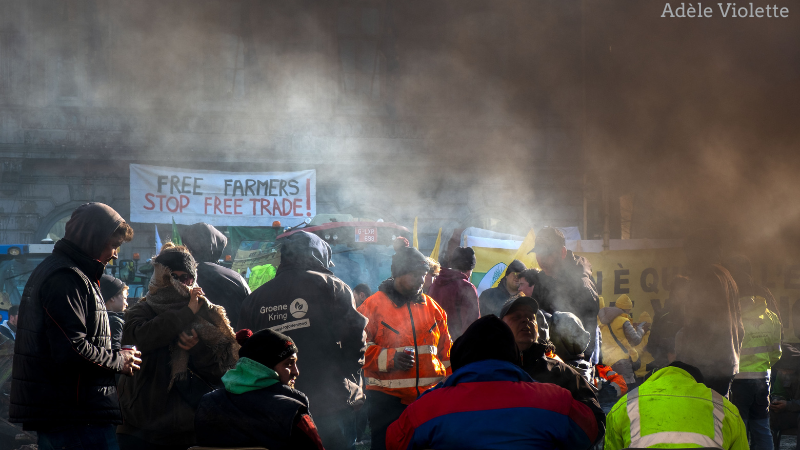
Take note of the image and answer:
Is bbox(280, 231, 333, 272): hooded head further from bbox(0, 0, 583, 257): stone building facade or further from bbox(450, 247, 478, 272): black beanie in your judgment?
bbox(0, 0, 583, 257): stone building facade

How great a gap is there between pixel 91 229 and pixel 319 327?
101 centimetres

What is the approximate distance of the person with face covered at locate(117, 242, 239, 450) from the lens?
225 centimetres

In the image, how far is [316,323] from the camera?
274cm

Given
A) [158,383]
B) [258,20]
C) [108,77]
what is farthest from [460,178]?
[158,383]

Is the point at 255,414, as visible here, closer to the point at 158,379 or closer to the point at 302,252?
the point at 158,379

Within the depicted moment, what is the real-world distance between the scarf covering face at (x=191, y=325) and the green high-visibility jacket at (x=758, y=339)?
2.76m

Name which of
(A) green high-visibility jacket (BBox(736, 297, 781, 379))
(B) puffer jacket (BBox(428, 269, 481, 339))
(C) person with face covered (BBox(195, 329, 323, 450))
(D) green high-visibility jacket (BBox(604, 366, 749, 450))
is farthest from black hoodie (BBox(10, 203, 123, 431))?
(A) green high-visibility jacket (BBox(736, 297, 781, 379))

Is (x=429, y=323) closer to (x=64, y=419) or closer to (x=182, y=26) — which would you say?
(x=64, y=419)

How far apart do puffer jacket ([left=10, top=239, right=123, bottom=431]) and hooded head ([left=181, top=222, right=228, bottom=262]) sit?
1.02m

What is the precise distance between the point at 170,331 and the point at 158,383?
203mm

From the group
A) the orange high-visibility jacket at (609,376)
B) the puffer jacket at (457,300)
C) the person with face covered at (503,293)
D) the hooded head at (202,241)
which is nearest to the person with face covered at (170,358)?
the hooded head at (202,241)

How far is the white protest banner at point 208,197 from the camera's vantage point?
10.7 m

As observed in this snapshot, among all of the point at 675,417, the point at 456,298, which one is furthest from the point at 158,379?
the point at 456,298

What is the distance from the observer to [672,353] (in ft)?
10.7
